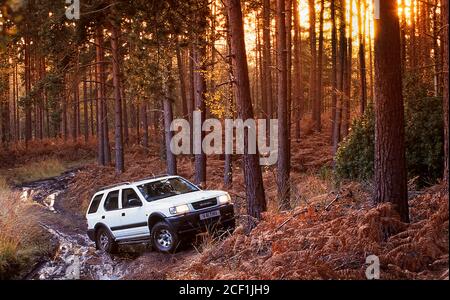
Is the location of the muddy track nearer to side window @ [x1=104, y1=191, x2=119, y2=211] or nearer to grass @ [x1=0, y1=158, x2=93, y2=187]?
side window @ [x1=104, y1=191, x2=119, y2=211]

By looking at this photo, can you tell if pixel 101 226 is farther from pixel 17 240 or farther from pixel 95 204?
pixel 17 240

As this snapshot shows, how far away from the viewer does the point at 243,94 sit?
11.6 m

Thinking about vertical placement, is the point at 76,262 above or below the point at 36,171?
below

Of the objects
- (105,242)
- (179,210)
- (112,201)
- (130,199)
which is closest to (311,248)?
(179,210)

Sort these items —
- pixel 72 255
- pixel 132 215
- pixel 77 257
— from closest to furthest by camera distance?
pixel 132 215
pixel 77 257
pixel 72 255

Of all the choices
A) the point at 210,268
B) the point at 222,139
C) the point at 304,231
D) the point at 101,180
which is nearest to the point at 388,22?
the point at 304,231

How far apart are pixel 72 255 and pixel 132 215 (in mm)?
2363

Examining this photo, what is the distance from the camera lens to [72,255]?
46.0ft

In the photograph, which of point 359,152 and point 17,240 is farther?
point 359,152

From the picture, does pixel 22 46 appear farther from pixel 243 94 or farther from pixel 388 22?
pixel 388 22

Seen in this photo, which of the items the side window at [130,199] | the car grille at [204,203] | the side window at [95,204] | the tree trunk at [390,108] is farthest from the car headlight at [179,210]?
the tree trunk at [390,108]

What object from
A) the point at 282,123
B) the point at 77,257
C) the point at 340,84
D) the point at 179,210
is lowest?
the point at 77,257

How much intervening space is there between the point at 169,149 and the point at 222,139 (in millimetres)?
12847
